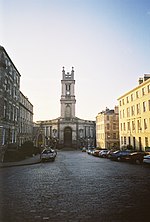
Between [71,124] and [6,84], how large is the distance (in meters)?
53.4

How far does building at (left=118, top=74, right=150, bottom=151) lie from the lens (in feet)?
111

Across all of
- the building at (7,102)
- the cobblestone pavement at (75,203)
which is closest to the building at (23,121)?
the building at (7,102)

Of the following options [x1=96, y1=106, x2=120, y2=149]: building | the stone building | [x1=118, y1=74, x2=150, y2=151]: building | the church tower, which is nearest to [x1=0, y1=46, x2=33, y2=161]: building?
the stone building

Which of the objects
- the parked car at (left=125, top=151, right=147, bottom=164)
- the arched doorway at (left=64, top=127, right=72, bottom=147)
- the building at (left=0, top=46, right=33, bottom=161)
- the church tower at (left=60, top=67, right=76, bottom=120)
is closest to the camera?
the parked car at (left=125, top=151, right=147, bottom=164)

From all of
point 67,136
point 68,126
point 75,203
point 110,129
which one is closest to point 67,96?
point 68,126

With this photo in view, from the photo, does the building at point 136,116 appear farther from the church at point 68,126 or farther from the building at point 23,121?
the church at point 68,126

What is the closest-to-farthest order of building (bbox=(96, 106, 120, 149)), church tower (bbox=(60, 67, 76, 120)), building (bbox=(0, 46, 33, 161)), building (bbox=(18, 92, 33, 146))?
building (bbox=(0, 46, 33, 161)), building (bbox=(18, 92, 33, 146)), building (bbox=(96, 106, 120, 149)), church tower (bbox=(60, 67, 76, 120))

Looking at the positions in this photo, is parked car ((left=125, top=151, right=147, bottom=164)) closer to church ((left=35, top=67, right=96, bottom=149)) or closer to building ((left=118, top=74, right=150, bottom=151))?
building ((left=118, top=74, right=150, bottom=151))

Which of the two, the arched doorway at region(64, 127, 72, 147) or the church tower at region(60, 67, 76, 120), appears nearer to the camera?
the church tower at region(60, 67, 76, 120)

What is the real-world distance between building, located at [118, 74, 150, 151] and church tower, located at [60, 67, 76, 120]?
3456 centimetres

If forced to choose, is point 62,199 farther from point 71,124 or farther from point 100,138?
point 71,124

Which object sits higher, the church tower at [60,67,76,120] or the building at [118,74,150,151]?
the church tower at [60,67,76,120]

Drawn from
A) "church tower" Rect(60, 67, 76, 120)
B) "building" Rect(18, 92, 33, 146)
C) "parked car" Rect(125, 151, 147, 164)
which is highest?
"church tower" Rect(60, 67, 76, 120)

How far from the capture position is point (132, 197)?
7562mm
